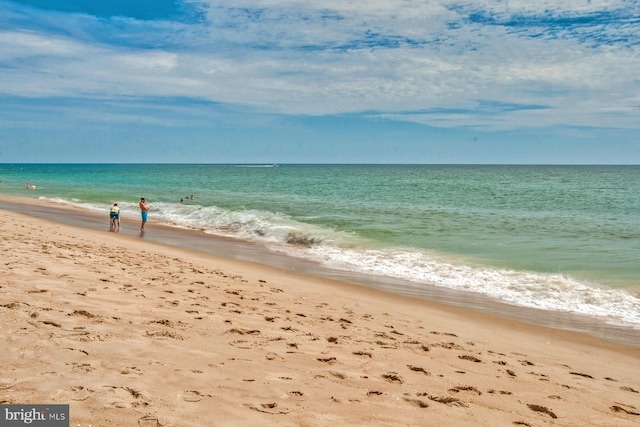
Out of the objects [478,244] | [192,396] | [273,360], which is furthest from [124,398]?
[478,244]

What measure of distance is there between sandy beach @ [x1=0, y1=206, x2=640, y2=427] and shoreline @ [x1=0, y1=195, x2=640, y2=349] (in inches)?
25.8

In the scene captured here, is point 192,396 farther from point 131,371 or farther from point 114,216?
point 114,216

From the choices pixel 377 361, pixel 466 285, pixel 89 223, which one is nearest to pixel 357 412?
pixel 377 361

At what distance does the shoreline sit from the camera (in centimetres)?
909

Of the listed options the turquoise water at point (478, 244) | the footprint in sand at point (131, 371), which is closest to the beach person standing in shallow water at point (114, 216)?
the turquoise water at point (478, 244)

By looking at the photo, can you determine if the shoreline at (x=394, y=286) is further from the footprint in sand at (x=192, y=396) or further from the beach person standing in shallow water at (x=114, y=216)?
the footprint in sand at (x=192, y=396)

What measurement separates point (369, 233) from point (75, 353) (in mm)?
16276

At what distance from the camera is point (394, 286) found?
12023 millimetres

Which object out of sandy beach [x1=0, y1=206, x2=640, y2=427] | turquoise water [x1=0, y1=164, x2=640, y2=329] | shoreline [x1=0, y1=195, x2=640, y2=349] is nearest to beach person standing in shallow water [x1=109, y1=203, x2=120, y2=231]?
shoreline [x1=0, y1=195, x2=640, y2=349]

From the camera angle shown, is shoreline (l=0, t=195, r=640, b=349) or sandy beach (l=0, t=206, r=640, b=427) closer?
sandy beach (l=0, t=206, r=640, b=427)

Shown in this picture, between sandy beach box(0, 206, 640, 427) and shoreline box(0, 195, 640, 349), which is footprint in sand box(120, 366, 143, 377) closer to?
sandy beach box(0, 206, 640, 427)

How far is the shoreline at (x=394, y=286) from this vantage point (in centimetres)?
909

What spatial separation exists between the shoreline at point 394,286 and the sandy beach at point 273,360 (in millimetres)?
655

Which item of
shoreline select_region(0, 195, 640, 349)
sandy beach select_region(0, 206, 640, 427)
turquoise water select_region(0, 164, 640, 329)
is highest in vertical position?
turquoise water select_region(0, 164, 640, 329)
